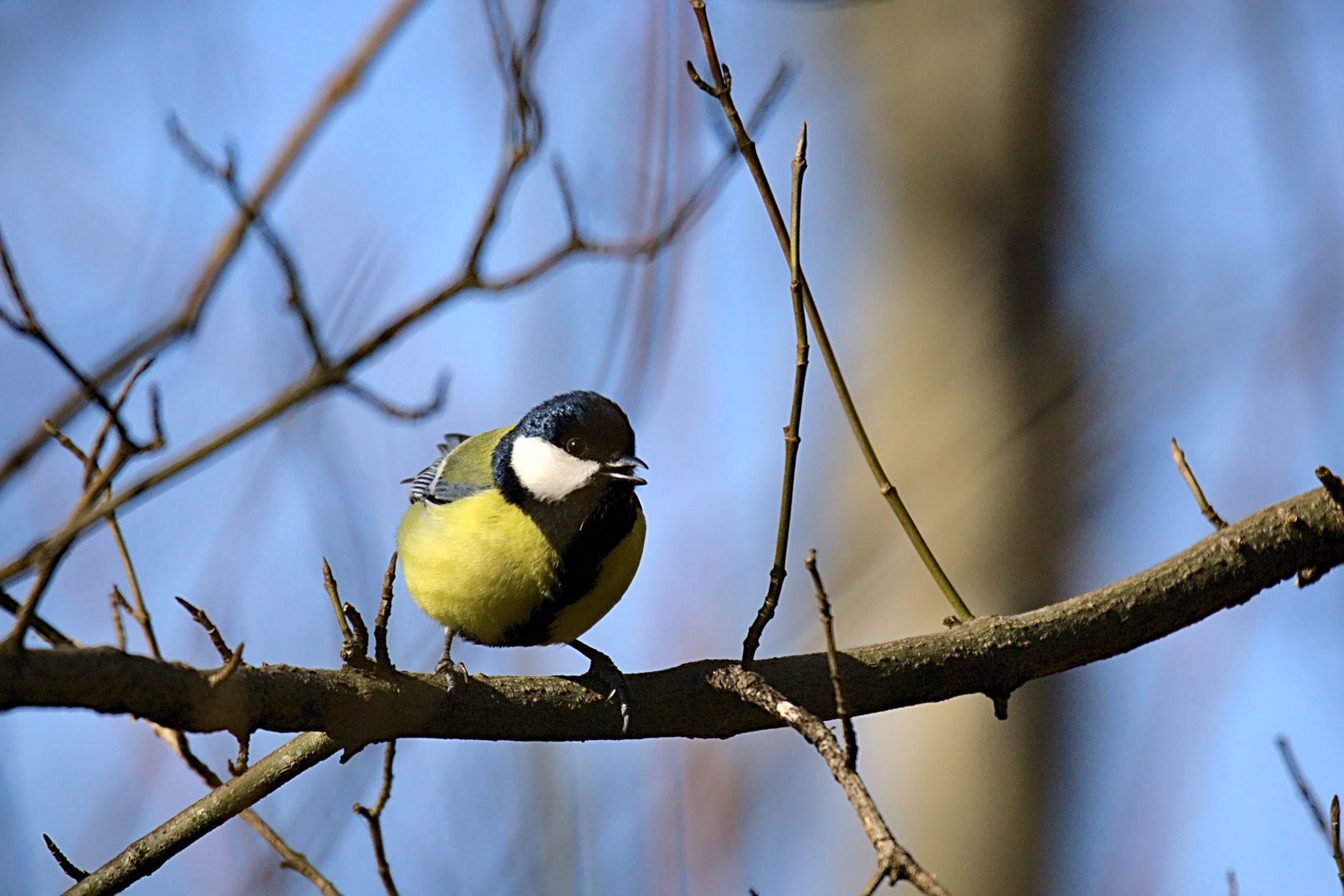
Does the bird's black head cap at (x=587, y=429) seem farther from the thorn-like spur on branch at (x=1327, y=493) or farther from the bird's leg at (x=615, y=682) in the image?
the thorn-like spur on branch at (x=1327, y=493)

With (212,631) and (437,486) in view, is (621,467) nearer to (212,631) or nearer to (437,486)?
(437,486)

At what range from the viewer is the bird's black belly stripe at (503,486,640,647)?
267 centimetres

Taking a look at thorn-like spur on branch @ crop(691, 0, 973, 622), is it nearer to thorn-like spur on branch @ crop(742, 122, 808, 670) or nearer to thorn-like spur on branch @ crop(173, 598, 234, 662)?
thorn-like spur on branch @ crop(742, 122, 808, 670)

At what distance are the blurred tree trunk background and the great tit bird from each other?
1680 millimetres

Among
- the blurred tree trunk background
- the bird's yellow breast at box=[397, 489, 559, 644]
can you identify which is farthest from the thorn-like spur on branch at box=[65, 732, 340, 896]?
the blurred tree trunk background

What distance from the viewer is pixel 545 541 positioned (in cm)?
268

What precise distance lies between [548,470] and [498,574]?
11.9 inches

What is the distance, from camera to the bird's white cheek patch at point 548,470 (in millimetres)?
2729

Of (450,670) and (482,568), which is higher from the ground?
(482,568)

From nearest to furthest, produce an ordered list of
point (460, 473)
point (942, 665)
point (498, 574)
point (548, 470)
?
point (942, 665)
point (498, 574)
point (548, 470)
point (460, 473)

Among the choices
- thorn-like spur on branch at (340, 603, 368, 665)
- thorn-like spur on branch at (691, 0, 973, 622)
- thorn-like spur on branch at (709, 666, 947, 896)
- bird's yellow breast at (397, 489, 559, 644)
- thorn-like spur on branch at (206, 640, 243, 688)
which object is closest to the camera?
Answer: thorn-like spur on branch at (709, 666, 947, 896)

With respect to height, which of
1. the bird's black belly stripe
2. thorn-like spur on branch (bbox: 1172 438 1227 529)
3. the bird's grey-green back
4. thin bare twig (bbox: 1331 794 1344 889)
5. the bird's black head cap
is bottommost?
thin bare twig (bbox: 1331 794 1344 889)

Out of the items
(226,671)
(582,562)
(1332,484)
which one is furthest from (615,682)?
(1332,484)

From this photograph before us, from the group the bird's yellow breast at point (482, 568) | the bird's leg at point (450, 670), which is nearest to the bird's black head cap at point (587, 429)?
the bird's yellow breast at point (482, 568)
